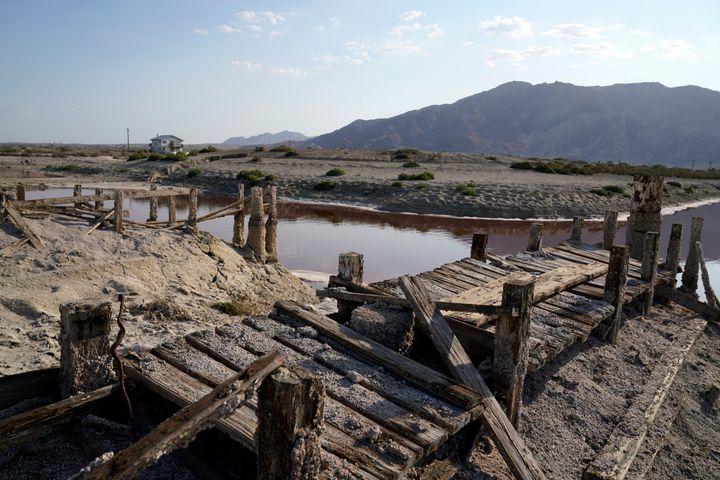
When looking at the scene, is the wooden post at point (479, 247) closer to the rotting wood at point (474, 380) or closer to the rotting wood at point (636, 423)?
the rotting wood at point (636, 423)

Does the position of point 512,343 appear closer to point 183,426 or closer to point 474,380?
point 474,380

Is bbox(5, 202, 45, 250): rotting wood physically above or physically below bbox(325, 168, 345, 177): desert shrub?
below

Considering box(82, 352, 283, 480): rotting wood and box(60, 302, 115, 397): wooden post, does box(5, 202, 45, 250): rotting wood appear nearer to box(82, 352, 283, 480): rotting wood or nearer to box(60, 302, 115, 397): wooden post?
box(60, 302, 115, 397): wooden post

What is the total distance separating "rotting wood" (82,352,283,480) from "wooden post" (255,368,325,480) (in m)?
0.14

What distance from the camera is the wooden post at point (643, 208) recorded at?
14.2m

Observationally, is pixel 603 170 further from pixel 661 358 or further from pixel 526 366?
pixel 526 366

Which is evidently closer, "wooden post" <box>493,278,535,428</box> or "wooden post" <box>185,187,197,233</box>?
"wooden post" <box>493,278,535,428</box>

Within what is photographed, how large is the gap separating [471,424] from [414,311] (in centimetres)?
142

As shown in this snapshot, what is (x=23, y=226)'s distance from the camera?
12.2 metres

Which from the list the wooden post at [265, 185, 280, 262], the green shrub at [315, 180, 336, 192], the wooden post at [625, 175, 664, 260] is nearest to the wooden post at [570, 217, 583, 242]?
the wooden post at [625, 175, 664, 260]

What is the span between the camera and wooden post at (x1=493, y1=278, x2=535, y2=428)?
6.12 metres

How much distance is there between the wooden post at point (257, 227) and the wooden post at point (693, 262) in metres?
11.7

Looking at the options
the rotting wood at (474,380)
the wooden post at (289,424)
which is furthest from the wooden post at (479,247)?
the wooden post at (289,424)

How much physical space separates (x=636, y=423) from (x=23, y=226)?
41.2 feet
